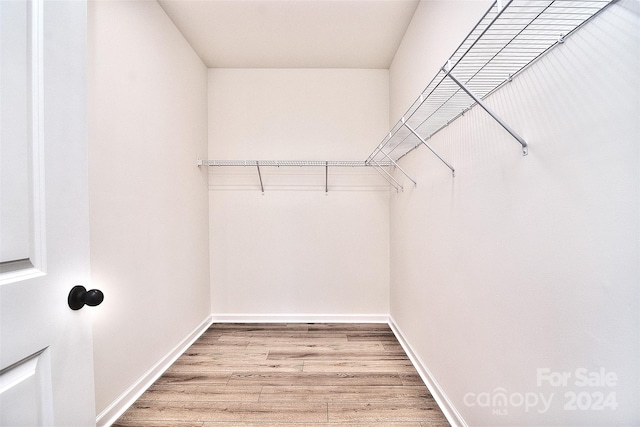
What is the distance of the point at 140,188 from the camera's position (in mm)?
1782

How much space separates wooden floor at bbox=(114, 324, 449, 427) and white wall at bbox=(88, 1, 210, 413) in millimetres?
233

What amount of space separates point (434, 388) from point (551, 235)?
4.21 ft

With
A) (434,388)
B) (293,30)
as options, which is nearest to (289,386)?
(434,388)

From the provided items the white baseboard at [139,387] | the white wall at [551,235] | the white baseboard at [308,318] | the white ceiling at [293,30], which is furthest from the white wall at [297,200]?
the white wall at [551,235]

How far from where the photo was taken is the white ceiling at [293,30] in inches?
78.9

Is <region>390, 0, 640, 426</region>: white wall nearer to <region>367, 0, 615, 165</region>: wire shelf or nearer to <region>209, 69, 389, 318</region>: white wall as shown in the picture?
<region>367, 0, 615, 165</region>: wire shelf

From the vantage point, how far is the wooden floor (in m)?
1.55

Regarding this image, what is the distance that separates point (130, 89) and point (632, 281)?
2290 mm

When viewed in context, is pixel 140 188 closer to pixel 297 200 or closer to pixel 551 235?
pixel 297 200

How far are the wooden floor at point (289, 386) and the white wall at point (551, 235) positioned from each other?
39 centimetres

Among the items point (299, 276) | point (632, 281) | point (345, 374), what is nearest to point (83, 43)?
point (632, 281)

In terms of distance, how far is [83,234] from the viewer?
2.39 ft

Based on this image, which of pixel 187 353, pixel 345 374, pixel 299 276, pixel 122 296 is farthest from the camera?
pixel 299 276

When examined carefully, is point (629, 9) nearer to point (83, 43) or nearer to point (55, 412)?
point (83, 43)
